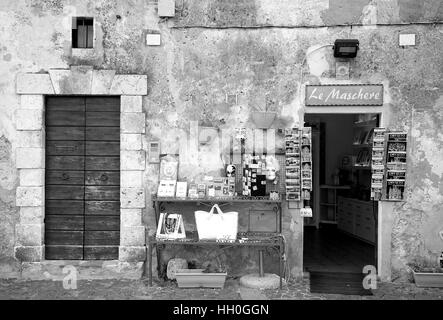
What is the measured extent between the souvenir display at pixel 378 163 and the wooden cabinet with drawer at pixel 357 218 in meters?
2.19

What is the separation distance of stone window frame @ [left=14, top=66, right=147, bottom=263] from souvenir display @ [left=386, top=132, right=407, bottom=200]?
3.45 metres

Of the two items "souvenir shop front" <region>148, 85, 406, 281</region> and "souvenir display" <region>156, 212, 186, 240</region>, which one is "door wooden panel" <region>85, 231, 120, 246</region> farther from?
"souvenir display" <region>156, 212, 186, 240</region>

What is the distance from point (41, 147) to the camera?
640 cm

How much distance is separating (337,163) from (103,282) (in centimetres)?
684

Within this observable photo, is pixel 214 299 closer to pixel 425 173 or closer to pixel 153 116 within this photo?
pixel 153 116

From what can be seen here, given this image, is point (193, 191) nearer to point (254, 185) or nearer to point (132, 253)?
point (254, 185)

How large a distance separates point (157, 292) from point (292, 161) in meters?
2.52

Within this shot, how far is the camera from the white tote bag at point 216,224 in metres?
5.93

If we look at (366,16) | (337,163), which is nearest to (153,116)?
(366,16)

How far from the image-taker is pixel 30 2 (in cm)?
Answer: 637

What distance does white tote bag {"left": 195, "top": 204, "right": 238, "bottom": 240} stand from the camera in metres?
5.93

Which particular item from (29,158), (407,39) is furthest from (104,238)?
(407,39)

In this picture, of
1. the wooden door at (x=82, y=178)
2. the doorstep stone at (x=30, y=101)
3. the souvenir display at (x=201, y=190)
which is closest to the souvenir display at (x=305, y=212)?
the souvenir display at (x=201, y=190)

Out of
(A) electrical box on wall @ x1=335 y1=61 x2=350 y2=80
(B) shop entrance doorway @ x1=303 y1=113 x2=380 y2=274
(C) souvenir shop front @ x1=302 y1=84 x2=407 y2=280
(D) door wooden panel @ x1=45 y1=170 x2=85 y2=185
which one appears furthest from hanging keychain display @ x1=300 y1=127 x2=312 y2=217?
(D) door wooden panel @ x1=45 y1=170 x2=85 y2=185
